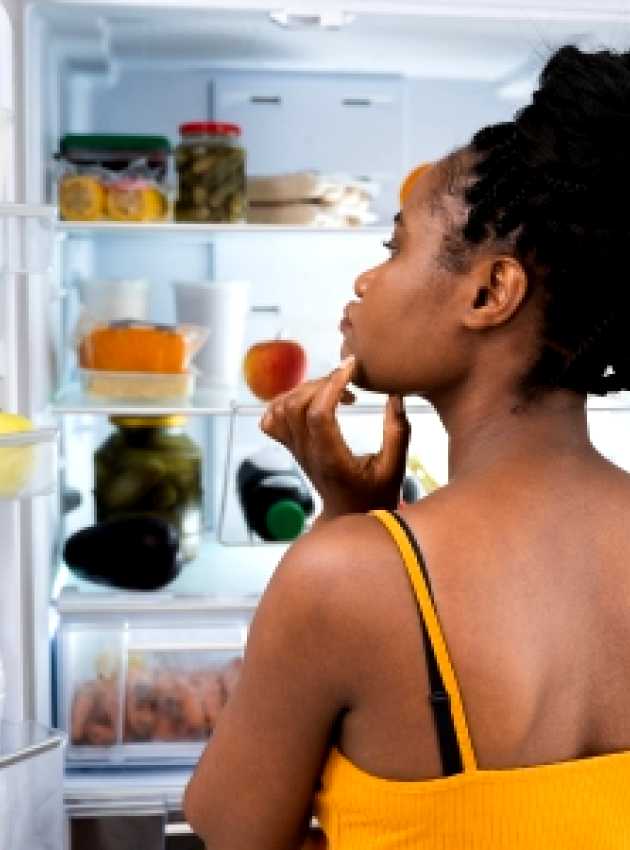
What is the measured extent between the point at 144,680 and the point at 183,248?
0.81m

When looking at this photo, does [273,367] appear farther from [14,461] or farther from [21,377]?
[14,461]

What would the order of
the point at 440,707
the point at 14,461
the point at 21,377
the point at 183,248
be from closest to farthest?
1. the point at 440,707
2. the point at 14,461
3. the point at 21,377
4. the point at 183,248

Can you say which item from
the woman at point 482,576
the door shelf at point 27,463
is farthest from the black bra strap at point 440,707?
the door shelf at point 27,463

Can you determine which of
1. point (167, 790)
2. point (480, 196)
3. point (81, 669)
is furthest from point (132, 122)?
point (480, 196)

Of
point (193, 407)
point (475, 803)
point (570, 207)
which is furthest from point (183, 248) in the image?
point (475, 803)

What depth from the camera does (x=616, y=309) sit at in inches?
40.1

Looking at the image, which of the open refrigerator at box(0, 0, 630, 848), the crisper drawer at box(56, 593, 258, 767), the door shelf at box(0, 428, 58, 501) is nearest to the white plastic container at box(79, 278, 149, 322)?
the open refrigerator at box(0, 0, 630, 848)

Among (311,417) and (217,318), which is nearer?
(311,417)

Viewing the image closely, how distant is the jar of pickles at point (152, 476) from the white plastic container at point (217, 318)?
4.3 inches

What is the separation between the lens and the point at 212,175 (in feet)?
6.92

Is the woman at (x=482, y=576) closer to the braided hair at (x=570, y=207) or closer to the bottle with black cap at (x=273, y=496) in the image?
the braided hair at (x=570, y=207)

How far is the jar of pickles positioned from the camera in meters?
2.20

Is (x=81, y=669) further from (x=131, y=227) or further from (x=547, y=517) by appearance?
(x=547, y=517)

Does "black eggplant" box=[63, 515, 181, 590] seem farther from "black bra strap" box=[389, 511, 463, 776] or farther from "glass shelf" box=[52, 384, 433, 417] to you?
"black bra strap" box=[389, 511, 463, 776]
